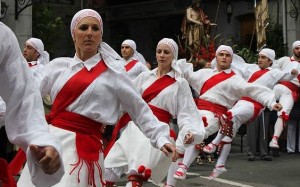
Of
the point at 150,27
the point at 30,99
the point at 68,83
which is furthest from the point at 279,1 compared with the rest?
the point at 30,99

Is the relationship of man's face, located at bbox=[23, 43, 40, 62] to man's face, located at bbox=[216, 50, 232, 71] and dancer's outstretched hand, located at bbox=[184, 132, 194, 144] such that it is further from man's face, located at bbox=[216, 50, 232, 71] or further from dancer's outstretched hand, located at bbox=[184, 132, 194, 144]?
dancer's outstretched hand, located at bbox=[184, 132, 194, 144]

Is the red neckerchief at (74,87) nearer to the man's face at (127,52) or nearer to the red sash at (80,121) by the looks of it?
the red sash at (80,121)

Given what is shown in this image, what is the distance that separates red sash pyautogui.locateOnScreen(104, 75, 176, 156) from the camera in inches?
265

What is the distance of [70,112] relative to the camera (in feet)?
15.9

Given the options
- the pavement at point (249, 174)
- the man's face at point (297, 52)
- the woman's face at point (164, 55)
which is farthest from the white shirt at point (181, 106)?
the man's face at point (297, 52)

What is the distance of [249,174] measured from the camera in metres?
10.3

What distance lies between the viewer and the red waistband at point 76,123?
4.84m

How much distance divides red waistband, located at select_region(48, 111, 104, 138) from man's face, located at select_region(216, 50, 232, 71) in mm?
4278

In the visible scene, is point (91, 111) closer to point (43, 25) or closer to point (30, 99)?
point (30, 99)

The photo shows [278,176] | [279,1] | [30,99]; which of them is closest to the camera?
[30,99]

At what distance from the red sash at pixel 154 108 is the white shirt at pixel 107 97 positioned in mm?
1632

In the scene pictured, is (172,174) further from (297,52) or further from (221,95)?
(297,52)

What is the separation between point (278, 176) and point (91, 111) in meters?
6.01

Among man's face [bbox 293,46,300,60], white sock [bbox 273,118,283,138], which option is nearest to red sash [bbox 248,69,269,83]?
white sock [bbox 273,118,283,138]
